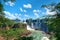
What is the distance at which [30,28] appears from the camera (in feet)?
87.5

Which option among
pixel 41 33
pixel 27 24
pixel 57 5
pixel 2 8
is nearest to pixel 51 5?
pixel 57 5

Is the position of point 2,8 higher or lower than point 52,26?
higher

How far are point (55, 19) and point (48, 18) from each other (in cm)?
45

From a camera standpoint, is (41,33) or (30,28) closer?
(41,33)

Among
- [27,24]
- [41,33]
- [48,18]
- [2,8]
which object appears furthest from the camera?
[27,24]

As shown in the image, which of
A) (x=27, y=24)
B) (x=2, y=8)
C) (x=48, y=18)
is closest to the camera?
(x=2, y=8)

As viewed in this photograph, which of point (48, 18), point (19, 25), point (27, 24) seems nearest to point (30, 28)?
point (27, 24)

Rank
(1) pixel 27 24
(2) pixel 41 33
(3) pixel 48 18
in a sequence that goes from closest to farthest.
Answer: (3) pixel 48 18 < (2) pixel 41 33 < (1) pixel 27 24

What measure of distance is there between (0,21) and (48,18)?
2.68 metres

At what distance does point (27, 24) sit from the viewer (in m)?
25.6

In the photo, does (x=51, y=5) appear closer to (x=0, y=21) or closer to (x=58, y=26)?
(x=58, y=26)

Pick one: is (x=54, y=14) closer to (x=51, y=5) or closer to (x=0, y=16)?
(x=51, y=5)

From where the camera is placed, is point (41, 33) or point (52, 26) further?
point (41, 33)

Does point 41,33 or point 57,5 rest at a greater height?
point 57,5
